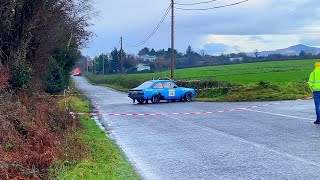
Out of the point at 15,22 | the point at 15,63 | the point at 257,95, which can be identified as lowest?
the point at 257,95

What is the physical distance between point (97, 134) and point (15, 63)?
5.08m

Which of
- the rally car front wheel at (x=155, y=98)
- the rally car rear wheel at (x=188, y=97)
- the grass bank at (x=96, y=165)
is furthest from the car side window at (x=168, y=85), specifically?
the grass bank at (x=96, y=165)

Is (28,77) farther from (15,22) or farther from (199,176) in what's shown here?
(199,176)

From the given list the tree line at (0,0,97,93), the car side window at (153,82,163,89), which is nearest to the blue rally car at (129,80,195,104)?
the car side window at (153,82,163,89)

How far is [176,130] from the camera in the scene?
15.0 meters

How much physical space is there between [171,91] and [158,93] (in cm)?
89

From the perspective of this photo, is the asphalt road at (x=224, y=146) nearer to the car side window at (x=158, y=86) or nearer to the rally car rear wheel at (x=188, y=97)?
the car side window at (x=158, y=86)

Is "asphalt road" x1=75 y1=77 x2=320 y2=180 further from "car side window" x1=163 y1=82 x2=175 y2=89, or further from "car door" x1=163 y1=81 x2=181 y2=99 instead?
"car side window" x1=163 y1=82 x2=175 y2=89

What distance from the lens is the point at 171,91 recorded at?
31.2 metres

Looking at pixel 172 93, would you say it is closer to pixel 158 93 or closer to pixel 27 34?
pixel 158 93

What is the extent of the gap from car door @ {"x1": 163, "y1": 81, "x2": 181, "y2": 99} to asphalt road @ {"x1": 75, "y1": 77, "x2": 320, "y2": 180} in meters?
12.5

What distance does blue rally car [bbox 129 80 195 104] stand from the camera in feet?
99.8

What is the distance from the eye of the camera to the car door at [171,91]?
102 ft

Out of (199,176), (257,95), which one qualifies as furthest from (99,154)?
(257,95)
